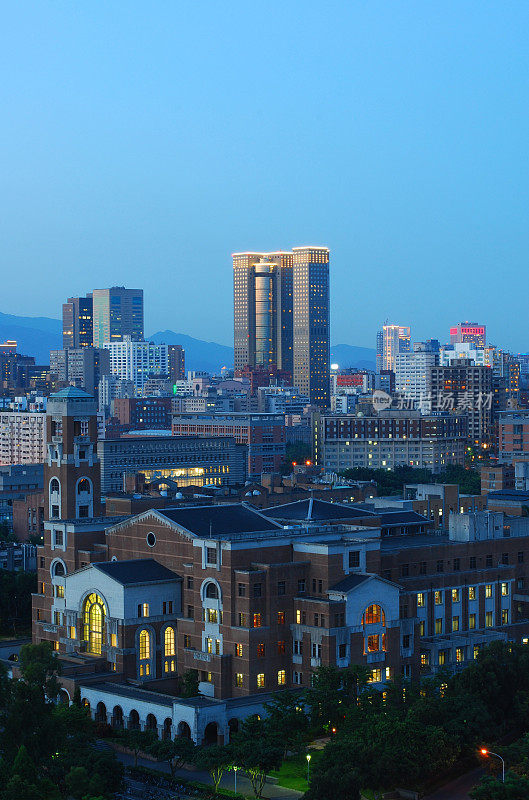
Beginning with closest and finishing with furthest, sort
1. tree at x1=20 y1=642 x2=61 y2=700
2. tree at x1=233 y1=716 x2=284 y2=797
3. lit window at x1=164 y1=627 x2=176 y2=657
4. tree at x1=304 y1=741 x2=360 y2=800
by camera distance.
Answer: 1. tree at x1=304 y1=741 x2=360 y2=800
2. tree at x1=233 y1=716 x2=284 y2=797
3. tree at x1=20 y1=642 x2=61 y2=700
4. lit window at x1=164 y1=627 x2=176 y2=657

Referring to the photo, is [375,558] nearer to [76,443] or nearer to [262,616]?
[262,616]

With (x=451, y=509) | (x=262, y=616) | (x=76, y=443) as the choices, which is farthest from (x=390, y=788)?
(x=451, y=509)

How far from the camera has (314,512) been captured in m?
91.2

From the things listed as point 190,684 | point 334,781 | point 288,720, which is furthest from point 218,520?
point 334,781

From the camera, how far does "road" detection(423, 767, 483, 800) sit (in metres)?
65.5

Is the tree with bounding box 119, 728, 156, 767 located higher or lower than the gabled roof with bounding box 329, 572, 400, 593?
lower

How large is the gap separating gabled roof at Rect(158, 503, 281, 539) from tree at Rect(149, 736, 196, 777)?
56.2ft

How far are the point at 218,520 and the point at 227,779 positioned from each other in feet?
67.3

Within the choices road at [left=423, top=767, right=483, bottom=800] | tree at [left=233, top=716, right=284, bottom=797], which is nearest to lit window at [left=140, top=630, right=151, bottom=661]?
tree at [left=233, top=716, right=284, bottom=797]

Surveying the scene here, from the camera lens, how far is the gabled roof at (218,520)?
8356 centimetres

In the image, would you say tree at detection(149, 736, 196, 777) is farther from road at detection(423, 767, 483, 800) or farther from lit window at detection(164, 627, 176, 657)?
lit window at detection(164, 627, 176, 657)

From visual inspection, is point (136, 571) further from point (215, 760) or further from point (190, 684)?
point (215, 760)

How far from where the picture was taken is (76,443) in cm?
9794

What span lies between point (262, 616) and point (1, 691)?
1765 centimetres
